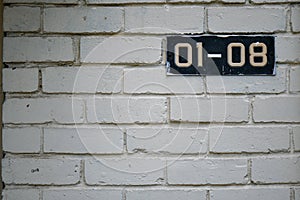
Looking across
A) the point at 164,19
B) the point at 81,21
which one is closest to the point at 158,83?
the point at 164,19

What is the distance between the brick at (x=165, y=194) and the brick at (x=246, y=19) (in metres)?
0.56

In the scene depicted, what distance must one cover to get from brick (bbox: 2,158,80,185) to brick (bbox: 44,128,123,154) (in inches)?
1.7

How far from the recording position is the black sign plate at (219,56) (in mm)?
1449

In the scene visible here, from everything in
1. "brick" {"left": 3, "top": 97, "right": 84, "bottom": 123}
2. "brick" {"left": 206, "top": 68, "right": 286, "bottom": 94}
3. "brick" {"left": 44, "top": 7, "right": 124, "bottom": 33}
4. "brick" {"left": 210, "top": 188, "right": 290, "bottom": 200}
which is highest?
"brick" {"left": 44, "top": 7, "right": 124, "bottom": 33}

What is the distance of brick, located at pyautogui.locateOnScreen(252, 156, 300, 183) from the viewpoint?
1447mm

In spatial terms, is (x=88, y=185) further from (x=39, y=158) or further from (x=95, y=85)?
(x=95, y=85)

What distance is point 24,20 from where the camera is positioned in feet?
4.80

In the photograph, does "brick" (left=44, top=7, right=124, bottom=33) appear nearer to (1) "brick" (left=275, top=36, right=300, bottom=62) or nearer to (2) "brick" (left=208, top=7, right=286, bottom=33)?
(2) "brick" (left=208, top=7, right=286, bottom=33)

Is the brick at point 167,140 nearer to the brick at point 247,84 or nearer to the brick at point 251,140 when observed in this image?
the brick at point 251,140

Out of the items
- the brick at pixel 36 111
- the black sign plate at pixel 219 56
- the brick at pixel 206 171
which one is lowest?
the brick at pixel 206 171

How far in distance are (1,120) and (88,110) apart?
0.30m

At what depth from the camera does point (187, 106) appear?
57.4 inches

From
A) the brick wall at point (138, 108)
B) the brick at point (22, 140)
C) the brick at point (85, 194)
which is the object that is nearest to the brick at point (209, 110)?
the brick wall at point (138, 108)

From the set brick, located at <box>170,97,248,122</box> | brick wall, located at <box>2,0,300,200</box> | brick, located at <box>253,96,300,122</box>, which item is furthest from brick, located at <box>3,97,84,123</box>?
brick, located at <box>253,96,300,122</box>
